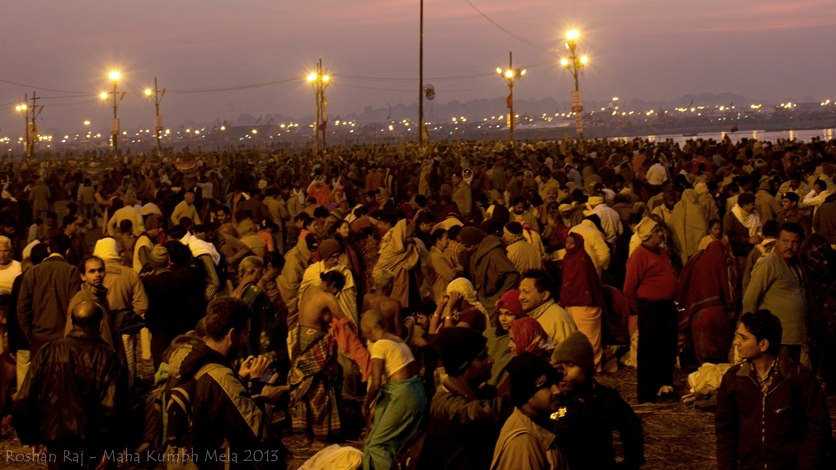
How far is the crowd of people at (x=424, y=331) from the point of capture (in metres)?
5.11

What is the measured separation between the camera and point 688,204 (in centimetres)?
1308

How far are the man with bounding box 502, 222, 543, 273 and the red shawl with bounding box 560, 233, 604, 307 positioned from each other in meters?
0.47

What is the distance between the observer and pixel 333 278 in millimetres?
8883

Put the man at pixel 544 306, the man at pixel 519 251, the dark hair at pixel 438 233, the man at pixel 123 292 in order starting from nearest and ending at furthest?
the man at pixel 544 306, the man at pixel 123 292, the man at pixel 519 251, the dark hair at pixel 438 233

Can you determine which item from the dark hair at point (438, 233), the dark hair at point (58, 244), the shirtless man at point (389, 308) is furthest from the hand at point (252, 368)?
the dark hair at point (438, 233)

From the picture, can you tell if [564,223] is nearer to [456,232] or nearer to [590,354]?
[456,232]

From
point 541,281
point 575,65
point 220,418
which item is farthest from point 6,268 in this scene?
point 575,65

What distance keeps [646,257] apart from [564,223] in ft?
12.1

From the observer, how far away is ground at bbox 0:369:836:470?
8.30m

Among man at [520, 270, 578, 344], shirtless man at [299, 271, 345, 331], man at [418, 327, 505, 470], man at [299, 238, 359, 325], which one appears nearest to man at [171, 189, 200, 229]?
man at [299, 238, 359, 325]

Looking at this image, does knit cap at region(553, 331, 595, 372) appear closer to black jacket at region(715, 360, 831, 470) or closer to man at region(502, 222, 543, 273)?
black jacket at region(715, 360, 831, 470)

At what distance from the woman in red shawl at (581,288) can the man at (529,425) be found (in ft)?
17.2

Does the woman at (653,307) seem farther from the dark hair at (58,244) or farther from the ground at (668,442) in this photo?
the dark hair at (58,244)

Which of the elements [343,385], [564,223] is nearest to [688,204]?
[564,223]
